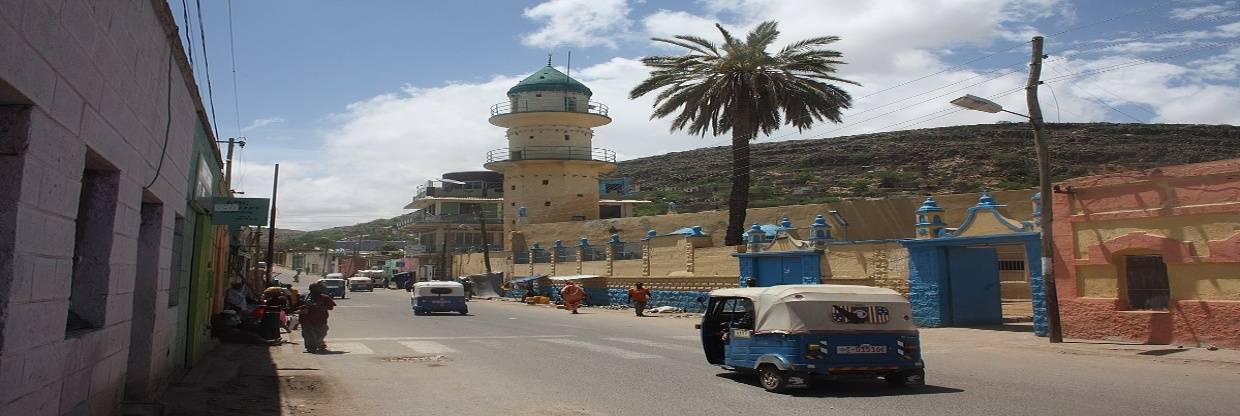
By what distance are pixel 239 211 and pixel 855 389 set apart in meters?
10.7

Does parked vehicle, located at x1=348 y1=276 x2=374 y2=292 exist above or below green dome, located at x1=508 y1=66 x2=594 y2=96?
below

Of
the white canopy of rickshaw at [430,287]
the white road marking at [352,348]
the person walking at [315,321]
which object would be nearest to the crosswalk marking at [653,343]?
the white road marking at [352,348]

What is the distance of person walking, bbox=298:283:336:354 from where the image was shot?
55.7 ft

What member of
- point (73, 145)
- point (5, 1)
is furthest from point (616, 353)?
point (5, 1)

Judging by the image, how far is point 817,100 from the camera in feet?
107

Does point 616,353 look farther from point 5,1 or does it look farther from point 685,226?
point 685,226

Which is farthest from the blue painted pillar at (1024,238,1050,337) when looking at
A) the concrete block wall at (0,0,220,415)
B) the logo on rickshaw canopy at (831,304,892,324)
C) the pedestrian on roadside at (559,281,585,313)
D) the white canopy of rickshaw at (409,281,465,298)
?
the white canopy of rickshaw at (409,281,465,298)

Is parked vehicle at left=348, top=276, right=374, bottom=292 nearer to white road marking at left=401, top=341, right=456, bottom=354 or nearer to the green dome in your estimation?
the green dome

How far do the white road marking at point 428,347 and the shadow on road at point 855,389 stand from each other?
703cm

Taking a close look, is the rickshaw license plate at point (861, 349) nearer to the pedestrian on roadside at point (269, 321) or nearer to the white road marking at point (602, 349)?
the white road marking at point (602, 349)

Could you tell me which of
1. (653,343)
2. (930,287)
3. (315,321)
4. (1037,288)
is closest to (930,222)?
(930,287)

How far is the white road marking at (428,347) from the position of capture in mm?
17141

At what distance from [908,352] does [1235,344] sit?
8.74 m

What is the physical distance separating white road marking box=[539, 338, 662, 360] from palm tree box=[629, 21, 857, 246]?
52.5 ft
